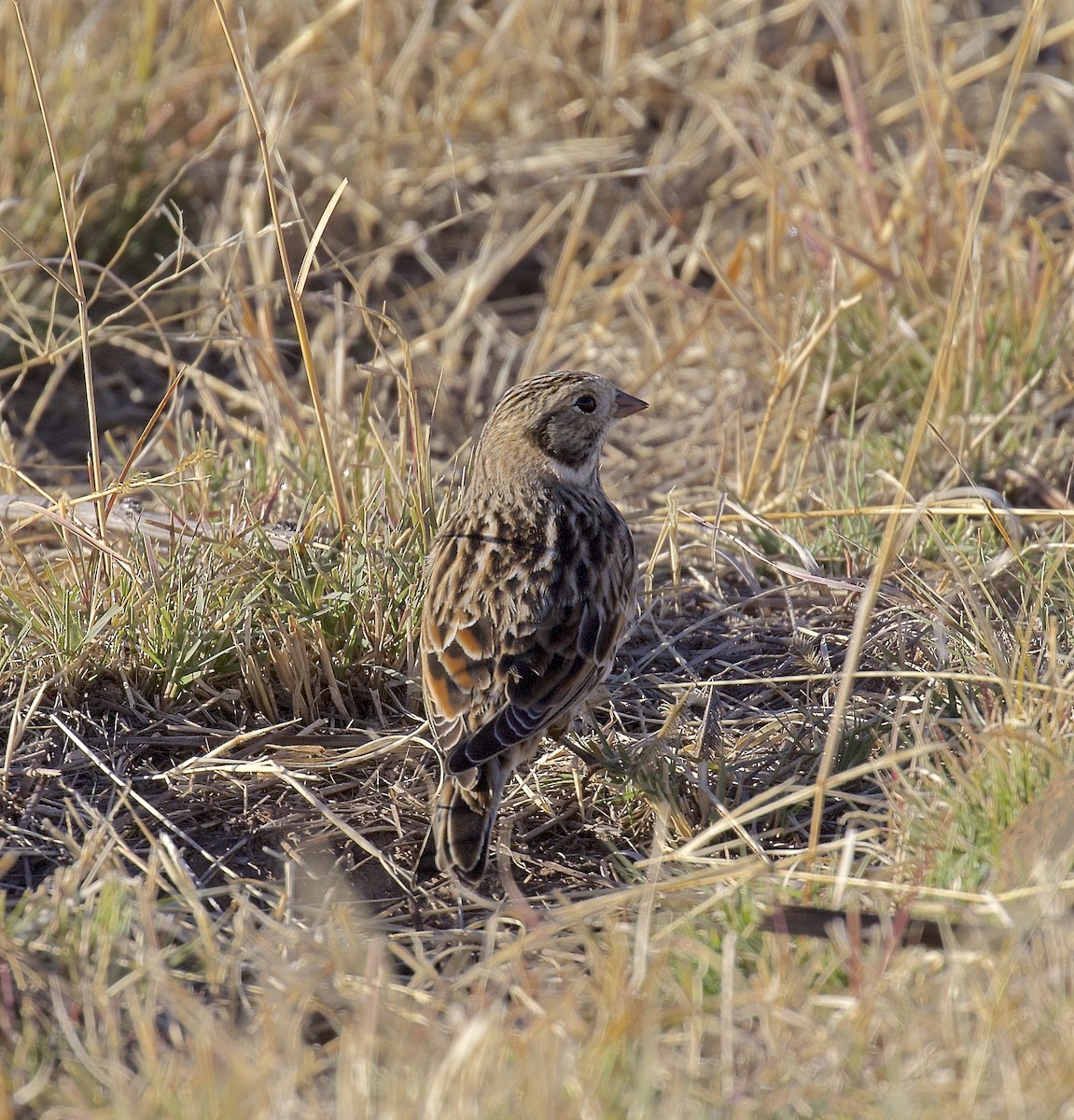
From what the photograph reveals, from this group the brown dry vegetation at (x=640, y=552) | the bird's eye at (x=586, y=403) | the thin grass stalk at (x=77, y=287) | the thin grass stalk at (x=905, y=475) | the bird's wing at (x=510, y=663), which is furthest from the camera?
the bird's eye at (x=586, y=403)

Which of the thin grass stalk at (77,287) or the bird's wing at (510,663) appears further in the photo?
the thin grass stalk at (77,287)

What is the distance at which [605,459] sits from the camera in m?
5.82

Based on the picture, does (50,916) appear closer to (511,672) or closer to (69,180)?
(511,672)

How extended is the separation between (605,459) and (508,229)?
1600mm

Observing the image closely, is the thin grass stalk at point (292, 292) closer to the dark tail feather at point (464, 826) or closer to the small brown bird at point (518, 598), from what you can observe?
the small brown bird at point (518, 598)

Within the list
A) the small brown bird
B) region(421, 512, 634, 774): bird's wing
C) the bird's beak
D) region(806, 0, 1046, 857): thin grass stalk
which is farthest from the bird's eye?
region(806, 0, 1046, 857): thin grass stalk

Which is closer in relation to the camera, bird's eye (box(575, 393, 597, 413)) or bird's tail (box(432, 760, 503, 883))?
bird's tail (box(432, 760, 503, 883))

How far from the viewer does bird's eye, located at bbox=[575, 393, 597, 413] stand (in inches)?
169

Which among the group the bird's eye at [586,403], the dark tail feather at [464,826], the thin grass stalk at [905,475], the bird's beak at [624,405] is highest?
the thin grass stalk at [905,475]

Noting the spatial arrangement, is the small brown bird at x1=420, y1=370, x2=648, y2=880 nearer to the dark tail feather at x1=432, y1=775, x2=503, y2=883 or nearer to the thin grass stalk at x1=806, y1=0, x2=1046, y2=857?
the dark tail feather at x1=432, y1=775, x2=503, y2=883

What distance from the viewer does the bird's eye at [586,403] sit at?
4.29m

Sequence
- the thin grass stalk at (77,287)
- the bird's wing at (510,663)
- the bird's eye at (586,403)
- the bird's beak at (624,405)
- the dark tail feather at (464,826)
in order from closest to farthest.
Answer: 1. the dark tail feather at (464,826)
2. the bird's wing at (510,663)
3. the thin grass stalk at (77,287)
4. the bird's eye at (586,403)
5. the bird's beak at (624,405)

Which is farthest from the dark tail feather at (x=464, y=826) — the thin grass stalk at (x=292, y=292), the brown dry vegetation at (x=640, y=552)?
the thin grass stalk at (x=292, y=292)

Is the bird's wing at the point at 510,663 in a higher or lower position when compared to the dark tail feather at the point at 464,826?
higher
